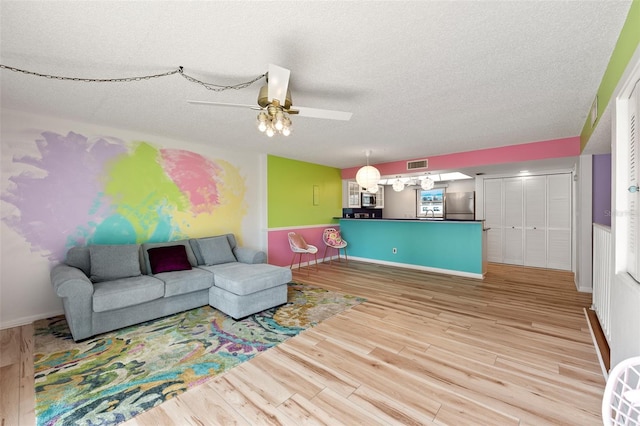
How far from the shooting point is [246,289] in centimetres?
317

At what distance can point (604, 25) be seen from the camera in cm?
162

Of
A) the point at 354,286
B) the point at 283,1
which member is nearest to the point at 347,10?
the point at 283,1

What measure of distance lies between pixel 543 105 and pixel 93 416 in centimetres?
461

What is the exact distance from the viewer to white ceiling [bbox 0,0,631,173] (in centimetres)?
153

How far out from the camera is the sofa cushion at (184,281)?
320cm

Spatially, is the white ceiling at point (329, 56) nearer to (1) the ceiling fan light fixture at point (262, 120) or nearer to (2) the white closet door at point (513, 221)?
(1) the ceiling fan light fixture at point (262, 120)

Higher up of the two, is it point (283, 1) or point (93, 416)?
point (283, 1)

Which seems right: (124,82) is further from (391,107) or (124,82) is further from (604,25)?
(604,25)

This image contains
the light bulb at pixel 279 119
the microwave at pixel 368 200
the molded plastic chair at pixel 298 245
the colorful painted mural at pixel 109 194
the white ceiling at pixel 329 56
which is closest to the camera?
the white ceiling at pixel 329 56

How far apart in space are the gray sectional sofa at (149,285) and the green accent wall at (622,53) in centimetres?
345

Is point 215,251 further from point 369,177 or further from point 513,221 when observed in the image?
point 513,221

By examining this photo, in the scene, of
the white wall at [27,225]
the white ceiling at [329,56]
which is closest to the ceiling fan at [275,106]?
the white ceiling at [329,56]

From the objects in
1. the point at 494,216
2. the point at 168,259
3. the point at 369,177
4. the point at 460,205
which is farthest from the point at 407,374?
the point at 460,205

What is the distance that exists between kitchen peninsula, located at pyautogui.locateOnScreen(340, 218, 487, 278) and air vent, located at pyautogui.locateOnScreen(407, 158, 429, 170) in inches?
43.0
